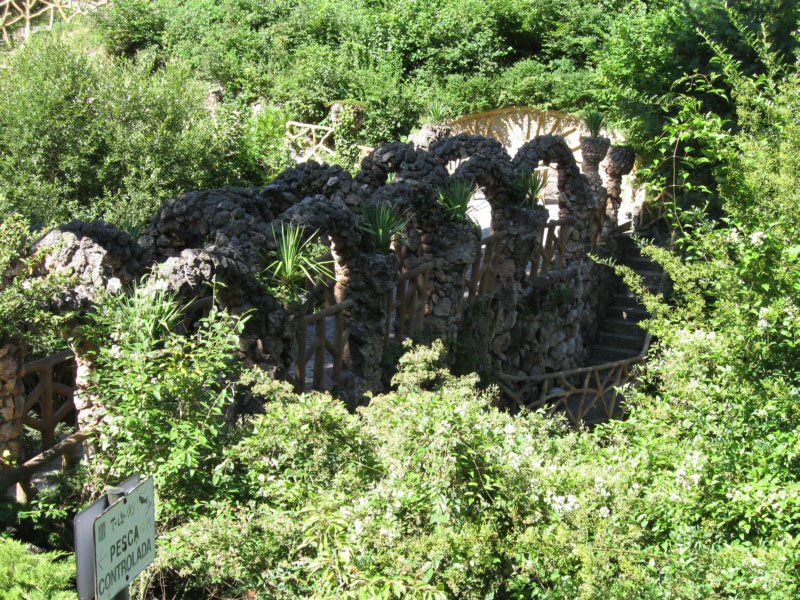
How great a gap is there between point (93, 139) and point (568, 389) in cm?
890

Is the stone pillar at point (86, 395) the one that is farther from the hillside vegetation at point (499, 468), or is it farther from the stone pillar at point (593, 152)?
the stone pillar at point (593, 152)

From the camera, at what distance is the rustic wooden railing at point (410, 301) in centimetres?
956

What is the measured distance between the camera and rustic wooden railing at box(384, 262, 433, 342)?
956 cm

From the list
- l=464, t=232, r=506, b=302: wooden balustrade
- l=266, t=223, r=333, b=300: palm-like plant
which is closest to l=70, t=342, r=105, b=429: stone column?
l=266, t=223, r=333, b=300: palm-like plant

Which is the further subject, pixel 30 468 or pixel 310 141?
pixel 310 141

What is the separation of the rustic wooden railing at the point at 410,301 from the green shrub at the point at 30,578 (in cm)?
554

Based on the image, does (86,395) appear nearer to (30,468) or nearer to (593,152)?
(30,468)

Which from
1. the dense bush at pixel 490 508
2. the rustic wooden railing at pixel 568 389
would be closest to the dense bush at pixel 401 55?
the rustic wooden railing at pixel 568 389

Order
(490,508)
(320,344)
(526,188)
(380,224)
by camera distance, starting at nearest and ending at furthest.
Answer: (490,508), (320,344), (380,224), (526,188)

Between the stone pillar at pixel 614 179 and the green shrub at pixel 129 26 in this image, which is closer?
the stone pillar at pixel 614 179

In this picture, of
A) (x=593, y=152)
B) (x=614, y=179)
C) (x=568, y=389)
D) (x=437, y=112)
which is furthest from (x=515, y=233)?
(x=437, y=112)

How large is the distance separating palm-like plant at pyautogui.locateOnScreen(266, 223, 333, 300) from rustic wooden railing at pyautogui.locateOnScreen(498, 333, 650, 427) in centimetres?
503

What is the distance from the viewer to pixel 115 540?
2.98 m

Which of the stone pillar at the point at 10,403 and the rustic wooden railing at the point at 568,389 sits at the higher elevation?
the stone pillar at the point at 10,403
